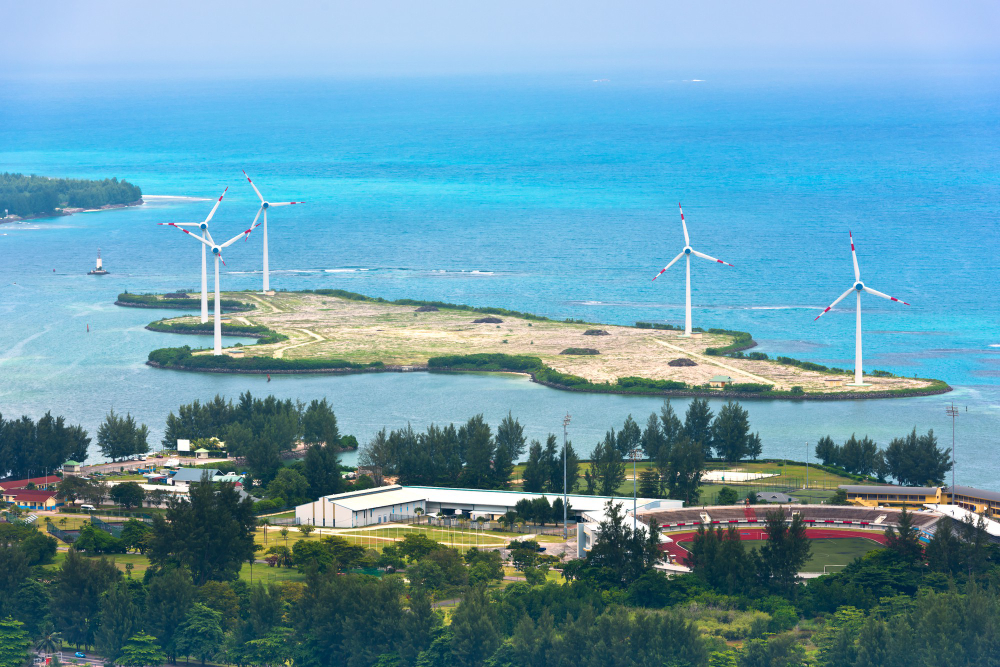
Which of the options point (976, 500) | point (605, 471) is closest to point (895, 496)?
point (976, 500)

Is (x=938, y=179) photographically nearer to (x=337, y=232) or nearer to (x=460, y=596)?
(x=337, y=232)

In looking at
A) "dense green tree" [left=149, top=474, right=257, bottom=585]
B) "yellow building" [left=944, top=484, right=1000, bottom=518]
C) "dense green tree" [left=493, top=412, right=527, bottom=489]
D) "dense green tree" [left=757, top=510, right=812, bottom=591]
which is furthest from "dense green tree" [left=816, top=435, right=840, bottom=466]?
"dense green tree" [left=149, top=474, right=257, bottom=585]

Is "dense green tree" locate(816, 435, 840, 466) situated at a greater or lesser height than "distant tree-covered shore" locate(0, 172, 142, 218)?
lesser

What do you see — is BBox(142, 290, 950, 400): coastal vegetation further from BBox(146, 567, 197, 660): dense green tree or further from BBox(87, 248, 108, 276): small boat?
BBox(146, 567, 197, 660): dense green tree

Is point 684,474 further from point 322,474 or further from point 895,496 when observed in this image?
point 322,474

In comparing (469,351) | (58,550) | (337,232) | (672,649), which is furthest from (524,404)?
(337,232)

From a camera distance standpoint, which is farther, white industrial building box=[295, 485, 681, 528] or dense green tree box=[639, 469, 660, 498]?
dense green tree box=[639, 469, 660, 498]

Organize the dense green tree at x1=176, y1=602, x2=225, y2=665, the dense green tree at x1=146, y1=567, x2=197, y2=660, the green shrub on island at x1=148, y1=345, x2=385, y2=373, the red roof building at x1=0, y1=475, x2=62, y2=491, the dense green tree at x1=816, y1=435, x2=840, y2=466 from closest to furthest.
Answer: the dense green tree at x1=176, y1=602, x2=225, y2=665
the dense green tree at x1=146, y1=567, x2=197, y2=660
the red roof building at x1=0, y1=475, x2=62, y2=491
the dense green tree at x1=816, y1=435, x2=840, y2=466
the green shrub on island at x1=148, y1=345, x2=385, y2=373

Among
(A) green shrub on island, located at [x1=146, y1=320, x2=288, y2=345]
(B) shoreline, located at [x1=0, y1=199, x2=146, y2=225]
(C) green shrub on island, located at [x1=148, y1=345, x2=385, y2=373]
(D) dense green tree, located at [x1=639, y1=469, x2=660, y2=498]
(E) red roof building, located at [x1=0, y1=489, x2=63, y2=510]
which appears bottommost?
(E) red roof building, located at [x1=0, y1=489, x2=63, y2=510]

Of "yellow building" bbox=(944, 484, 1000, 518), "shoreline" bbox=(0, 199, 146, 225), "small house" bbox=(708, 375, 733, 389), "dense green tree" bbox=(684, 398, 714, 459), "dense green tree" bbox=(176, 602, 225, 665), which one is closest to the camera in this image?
"dense green tree" bbox=(176, 602, 225, 665)
